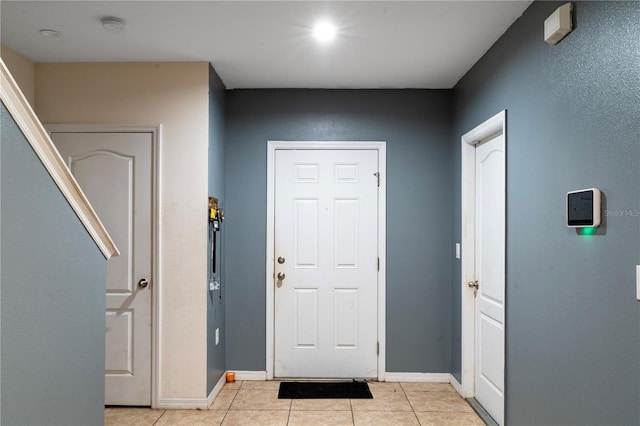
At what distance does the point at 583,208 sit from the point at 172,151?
2670mm

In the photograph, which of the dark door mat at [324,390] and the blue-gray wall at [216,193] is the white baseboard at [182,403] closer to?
the blue-gray wall at [216,193]

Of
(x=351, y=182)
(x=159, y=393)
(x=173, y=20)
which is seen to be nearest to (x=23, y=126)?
(x=173, y=20)

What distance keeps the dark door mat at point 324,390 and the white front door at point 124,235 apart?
106 centimetres

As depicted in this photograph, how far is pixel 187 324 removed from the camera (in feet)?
10.5

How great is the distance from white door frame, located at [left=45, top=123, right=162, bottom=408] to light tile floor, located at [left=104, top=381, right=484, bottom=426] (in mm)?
270

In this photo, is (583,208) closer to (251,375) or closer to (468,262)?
(468,262)

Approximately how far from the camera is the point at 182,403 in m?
3.19

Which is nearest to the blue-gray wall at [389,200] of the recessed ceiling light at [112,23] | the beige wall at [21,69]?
the recessed ceiling light at [112,23]

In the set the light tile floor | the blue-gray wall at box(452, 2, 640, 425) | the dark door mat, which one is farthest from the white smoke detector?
the dark door mat

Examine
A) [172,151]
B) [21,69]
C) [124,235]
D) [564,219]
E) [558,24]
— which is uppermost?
[21,69]

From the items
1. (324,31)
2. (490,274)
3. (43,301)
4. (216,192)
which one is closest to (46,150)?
(43,301)

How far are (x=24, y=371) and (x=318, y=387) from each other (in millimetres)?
2537

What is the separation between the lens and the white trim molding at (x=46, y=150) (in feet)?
4.39

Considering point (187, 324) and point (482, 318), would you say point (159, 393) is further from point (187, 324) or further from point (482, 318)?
point (482, 318)
